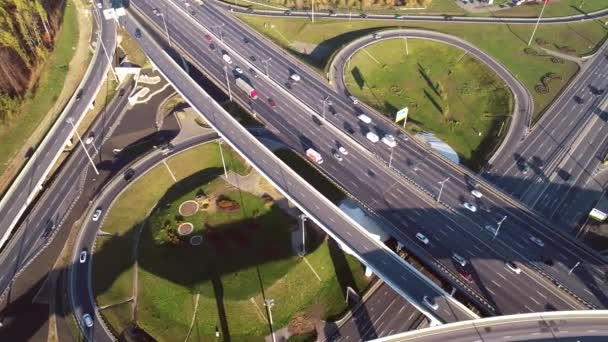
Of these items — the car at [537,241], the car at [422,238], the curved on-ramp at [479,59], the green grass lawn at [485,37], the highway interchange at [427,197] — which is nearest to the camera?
the highway interchange at [427,197]

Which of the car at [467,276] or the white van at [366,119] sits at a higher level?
the white van at [366,119]

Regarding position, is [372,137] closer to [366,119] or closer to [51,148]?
[366,119]

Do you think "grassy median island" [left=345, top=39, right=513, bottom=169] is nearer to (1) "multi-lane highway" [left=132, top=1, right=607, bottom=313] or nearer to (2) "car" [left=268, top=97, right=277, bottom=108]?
(1) "multi-lane highway" [left=132, top=1, right=607, bottom=313]

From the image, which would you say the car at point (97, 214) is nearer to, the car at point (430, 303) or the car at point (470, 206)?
the car at point (430, 303)

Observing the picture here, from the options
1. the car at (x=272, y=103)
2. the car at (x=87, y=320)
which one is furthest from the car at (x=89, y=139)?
the car at (x=87, y=320)

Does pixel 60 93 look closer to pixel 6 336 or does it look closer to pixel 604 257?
pixel 6 336

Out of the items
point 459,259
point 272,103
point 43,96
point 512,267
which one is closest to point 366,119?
point 272,103

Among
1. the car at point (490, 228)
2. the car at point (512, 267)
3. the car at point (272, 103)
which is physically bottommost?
the car at point (512, 267)
